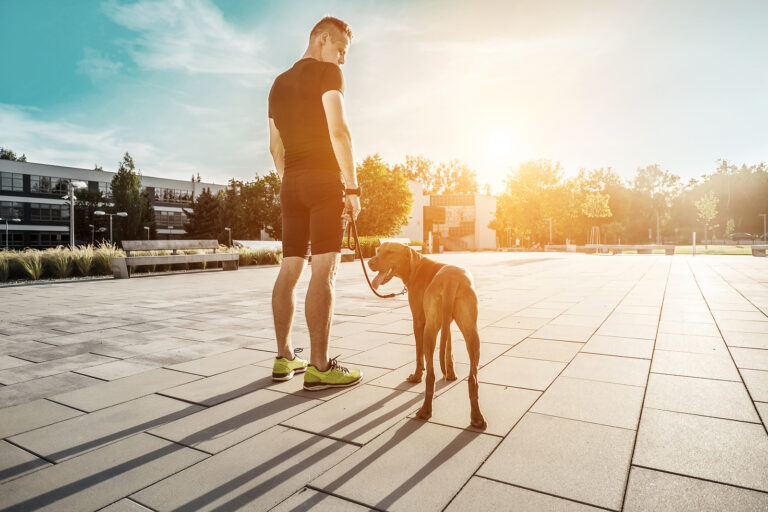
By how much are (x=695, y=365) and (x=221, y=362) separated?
12.5ft

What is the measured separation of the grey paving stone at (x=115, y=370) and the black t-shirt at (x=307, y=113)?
78.3 inches

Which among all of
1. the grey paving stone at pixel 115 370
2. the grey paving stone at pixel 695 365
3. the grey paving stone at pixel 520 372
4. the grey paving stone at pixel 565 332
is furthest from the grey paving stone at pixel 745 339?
the grey paving stone at pixel 115 370

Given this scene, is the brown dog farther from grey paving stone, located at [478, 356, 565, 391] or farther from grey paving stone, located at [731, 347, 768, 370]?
grey paving stone, located at [731, 347, 768, 370]

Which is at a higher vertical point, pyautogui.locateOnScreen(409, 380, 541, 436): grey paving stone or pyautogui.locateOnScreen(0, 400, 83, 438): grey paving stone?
pyautogui.locateOnScreen(409, 380, 541, 436): grey paving stone

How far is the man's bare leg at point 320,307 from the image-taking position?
3.03m

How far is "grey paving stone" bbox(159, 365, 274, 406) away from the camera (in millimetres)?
2859

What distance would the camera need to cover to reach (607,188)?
70.1 m

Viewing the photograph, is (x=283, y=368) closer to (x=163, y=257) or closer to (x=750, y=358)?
(x=750, y=358)

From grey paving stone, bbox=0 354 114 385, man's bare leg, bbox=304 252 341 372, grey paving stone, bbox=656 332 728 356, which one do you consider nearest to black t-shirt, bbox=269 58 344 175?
man's bare leg, bbox=304 252 341 372

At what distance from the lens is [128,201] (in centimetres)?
5166

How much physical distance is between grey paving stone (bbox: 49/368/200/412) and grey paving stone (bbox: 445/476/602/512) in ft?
7.37

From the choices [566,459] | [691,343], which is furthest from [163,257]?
[566,459]

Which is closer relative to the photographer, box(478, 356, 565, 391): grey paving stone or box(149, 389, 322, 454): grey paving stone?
box(149, 389, 322, 454): grey paving stone

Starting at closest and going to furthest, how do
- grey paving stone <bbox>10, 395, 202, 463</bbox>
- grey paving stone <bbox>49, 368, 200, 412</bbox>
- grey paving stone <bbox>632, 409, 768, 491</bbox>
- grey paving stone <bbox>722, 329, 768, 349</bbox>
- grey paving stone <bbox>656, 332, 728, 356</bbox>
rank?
grey paving stone <bbox>632, 409, 768, 491</bbox>
grey paving stone <bbox>10, 395, 202, 463</bbox>
grey paving stone <bbox>49, 368, 200, 412</bbox>
grey paving stone <bbox>656, 332, 728, 356</bbox>
grey paving stone <bbox>722, 329, 768, 349</bbox>
